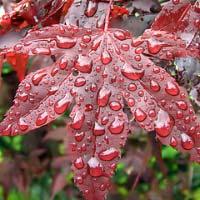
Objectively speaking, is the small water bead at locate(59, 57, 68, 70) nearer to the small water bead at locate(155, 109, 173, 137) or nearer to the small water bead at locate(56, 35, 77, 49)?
the small water bead at locate(56, 35, 77, 49)

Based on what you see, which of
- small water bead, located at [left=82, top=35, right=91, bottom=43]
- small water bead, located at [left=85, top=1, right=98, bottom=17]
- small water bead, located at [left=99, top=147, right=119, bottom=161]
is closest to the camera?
small water bead, located at [left=99, top=147, right=119, bottom=161]

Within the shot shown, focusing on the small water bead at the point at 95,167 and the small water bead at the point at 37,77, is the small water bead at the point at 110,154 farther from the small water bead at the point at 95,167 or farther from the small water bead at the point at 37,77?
the small water bead at the point at 37,77

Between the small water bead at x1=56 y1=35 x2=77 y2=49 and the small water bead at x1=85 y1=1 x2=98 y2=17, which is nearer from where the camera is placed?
the small water bead at x1=56 y1=35 x2=77 y2=49

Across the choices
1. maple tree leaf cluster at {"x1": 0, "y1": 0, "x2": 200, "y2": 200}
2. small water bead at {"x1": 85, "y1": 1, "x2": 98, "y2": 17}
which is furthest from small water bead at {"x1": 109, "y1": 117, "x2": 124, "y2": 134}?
small water bead at {"x1": 85, "y1": 1, "x2": 98, "y2": 17}

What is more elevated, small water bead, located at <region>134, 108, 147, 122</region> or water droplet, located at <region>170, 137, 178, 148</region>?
small water bead, located at <region>134, 108, 147, 122</region>

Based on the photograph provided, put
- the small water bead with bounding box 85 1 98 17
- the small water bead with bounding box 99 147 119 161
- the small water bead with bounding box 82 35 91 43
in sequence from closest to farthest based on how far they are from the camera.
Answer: the small water bead with bounding box 99 147 119 161 → the small water bead with bounding box 82 35 91 43 → the small water bead with bounding box 85 1 98 17

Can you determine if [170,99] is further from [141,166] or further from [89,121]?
[141,166]
